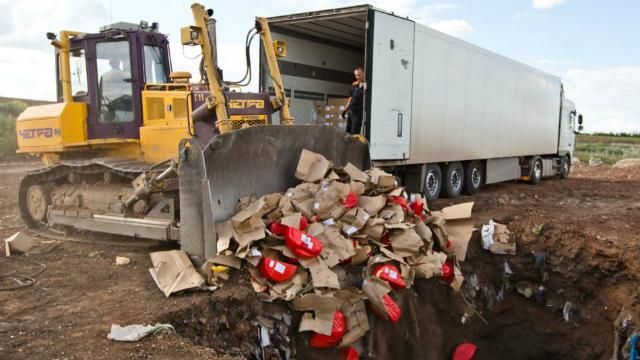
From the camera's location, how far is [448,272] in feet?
21.0

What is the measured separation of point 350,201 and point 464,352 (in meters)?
2.57

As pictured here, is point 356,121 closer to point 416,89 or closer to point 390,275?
point 416,89

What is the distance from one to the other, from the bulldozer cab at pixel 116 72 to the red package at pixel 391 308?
4.69m

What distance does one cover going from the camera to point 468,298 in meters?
7.45

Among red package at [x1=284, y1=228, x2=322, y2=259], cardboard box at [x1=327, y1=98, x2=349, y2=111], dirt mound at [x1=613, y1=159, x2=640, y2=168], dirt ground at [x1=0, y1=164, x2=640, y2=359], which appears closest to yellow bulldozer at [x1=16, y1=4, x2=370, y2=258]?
dirt ground at [x1=0, y1=164, x2=640, y2=359]

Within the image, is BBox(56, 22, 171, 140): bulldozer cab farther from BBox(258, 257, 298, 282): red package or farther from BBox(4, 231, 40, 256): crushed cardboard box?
BBox(258, 257, 298, 282): red package

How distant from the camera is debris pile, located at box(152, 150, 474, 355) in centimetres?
517

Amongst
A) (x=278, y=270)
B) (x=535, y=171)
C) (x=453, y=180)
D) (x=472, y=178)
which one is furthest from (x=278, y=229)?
(x=535, y=171)

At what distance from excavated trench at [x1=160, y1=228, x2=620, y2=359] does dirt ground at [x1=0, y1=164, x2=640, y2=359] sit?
0.04ft

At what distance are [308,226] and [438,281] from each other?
6.05ft

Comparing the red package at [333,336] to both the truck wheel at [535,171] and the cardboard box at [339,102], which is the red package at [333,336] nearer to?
the cardboard box at [339,102]

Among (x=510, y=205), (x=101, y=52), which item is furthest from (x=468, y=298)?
(x=101, y=52)

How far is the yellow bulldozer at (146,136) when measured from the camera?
642 cm

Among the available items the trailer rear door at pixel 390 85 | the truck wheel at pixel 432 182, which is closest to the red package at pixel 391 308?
the trailer rear door at pixel 390 85
